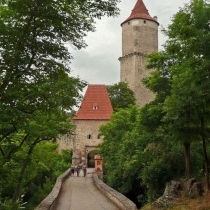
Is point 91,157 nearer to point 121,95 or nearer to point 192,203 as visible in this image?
point 121,95

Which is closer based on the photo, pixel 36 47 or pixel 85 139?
pixel 36 47

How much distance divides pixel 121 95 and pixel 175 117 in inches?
2125

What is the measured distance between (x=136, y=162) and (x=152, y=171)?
4.60 m

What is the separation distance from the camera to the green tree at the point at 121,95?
2684 inches

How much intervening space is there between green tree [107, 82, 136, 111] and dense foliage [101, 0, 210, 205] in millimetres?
28518

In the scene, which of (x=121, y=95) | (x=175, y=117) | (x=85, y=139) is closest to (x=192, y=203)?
(x=175, y=117)

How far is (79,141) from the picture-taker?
62031 mm

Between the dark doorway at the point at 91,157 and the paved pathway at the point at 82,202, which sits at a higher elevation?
the dark doorway at the point at 91,157

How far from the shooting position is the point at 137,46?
243 feet

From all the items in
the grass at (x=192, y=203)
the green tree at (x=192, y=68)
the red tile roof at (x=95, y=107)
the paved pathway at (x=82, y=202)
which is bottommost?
the paved pathway at (x=82, y=202)

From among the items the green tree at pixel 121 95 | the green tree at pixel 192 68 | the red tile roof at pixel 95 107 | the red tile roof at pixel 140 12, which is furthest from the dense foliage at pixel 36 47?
the red tile roof at pixel 140 12

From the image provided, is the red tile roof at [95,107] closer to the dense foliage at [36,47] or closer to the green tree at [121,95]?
the green tree at [121,95]

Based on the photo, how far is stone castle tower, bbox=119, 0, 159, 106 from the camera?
7294 cm

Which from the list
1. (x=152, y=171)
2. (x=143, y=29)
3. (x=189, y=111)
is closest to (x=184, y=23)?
(x=189, y=111)
